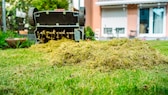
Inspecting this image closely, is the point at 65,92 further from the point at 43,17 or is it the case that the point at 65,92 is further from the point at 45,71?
the point at 43,17

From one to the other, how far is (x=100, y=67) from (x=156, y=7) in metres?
15.8

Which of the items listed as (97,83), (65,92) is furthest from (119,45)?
(65,92)

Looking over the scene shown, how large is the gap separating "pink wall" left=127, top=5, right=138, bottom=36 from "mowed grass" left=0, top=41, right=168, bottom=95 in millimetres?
15498

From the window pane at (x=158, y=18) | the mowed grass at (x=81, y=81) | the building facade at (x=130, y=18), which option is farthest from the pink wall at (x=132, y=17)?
the mowed grass at (x=81, y=81)

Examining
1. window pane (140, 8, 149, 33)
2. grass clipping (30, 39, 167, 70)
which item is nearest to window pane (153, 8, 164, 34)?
window pane (140, 8, 149, 33)

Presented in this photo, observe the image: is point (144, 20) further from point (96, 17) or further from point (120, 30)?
point (96, 17)

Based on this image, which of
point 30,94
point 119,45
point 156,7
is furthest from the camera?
point 156,7

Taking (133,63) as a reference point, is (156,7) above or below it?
above

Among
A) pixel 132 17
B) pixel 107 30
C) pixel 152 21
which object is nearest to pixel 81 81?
pixel 152 21

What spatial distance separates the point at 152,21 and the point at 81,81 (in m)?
16.6

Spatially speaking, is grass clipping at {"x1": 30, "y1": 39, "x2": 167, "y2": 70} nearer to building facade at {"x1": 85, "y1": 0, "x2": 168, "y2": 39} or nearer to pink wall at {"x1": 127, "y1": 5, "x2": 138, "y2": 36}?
building facade at {"x1": 85, "y1": 0, "x2": 168, "y2": 39}

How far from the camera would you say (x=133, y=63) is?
4668 mm

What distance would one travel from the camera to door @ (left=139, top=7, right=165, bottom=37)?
19266 millimetres

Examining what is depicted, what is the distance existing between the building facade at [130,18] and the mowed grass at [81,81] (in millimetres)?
15266
